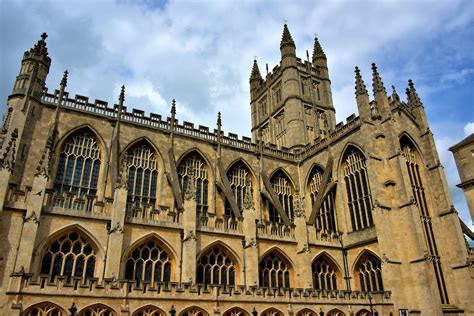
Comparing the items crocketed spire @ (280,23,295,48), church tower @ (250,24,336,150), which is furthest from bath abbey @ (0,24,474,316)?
crocketed spire @ (280,23,295,48)

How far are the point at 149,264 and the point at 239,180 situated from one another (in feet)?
34.2

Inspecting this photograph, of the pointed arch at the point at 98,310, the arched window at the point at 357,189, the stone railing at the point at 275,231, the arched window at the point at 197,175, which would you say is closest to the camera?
the pointed arch at the point at 98,310

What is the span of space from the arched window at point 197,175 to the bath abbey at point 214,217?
0.09 m

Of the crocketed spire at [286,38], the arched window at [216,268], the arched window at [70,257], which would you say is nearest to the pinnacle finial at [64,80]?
the arched window at [70,257]

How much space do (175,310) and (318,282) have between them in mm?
10831

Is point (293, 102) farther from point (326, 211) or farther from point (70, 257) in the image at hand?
point (70, 257)

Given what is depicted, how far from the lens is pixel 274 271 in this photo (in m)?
20.7

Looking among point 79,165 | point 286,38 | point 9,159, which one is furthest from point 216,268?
point 286,38

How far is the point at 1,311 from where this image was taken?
40.4 feet

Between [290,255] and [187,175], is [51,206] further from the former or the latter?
[290,255]

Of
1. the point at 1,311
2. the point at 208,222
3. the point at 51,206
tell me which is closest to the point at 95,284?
the point at 1,311

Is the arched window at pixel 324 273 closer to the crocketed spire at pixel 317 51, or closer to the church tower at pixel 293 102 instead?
the church tower at pixel 293 102

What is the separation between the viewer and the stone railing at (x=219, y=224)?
62.7ft

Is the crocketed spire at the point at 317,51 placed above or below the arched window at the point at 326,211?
above
